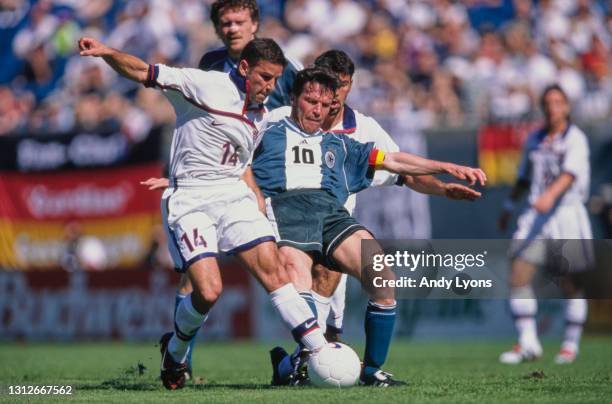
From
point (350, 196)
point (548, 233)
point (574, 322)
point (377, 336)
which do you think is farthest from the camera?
point (548, 233)

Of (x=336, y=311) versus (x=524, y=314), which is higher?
(x=336, y=311)

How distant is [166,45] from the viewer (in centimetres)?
2055

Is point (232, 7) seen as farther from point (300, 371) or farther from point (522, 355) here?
point (522, 355)

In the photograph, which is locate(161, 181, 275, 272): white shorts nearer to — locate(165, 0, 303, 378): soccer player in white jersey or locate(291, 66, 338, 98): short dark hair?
locate(291, 66, 338, 98): short dark hair

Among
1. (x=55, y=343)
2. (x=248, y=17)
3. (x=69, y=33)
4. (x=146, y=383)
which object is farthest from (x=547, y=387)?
(x=69, y=33)

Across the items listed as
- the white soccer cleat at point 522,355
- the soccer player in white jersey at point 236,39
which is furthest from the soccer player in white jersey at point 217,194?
the white soccer cleat at point 522,355

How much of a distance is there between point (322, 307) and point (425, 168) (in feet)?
4.80

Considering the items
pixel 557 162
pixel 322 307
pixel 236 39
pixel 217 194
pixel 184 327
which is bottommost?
pixel 184 327

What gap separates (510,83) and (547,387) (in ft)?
37.8

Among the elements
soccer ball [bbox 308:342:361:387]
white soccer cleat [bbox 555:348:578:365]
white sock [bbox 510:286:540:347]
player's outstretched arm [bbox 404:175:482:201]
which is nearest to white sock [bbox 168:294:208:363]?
soccer ball [bbox 308:342:361:387]

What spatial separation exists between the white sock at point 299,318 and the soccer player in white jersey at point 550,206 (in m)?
5.07

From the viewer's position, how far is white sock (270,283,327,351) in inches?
311

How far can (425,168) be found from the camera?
8180mm

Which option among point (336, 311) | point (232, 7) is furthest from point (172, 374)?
point (232, 7)
